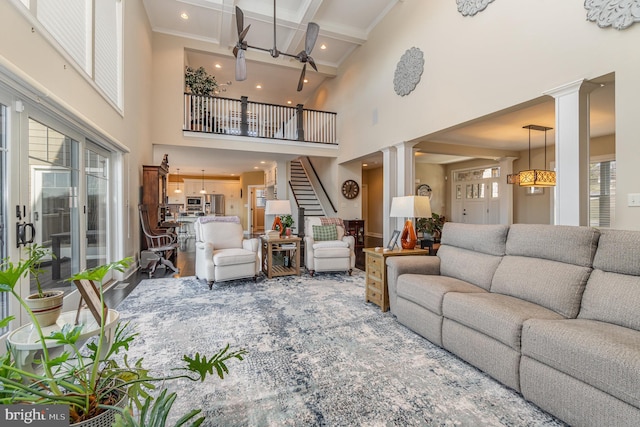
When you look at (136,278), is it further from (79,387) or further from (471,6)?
(471,6)

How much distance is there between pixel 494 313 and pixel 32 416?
7.28 feet

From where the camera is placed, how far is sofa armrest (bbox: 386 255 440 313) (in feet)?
9.60

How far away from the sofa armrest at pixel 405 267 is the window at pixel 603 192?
16.3 feet

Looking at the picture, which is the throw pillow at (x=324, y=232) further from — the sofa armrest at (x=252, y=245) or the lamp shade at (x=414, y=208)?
the lamp shade at (x=414, y=208)

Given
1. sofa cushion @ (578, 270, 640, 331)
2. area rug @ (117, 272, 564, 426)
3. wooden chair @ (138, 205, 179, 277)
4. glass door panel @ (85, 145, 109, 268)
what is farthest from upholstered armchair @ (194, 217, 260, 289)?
sofa cushion @ (578, 270, 640, 331)

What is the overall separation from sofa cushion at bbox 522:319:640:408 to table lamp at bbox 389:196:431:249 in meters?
1.65

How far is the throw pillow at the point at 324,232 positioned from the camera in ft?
16.7

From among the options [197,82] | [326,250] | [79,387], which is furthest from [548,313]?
[197,82]

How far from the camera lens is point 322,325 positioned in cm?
280

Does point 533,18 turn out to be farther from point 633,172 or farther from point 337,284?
point 337,284

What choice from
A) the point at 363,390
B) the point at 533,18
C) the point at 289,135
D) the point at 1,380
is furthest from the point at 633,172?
the point at 289,135

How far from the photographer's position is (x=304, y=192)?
8938 mm

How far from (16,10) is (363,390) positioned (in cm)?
344

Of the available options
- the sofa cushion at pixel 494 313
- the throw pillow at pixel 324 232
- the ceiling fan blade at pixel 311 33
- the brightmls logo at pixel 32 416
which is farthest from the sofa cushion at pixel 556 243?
the ceiling fan blade at pixel 311 33
